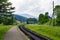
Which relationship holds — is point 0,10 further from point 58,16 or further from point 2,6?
point 58,16

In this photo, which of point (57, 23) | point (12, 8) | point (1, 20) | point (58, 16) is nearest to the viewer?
point (1, 20)

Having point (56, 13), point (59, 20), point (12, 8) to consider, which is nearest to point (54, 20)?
point (59, 20)

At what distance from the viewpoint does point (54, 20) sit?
277 ft

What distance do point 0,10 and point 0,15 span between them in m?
1.13

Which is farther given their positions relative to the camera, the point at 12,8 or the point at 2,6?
the point at 12,8

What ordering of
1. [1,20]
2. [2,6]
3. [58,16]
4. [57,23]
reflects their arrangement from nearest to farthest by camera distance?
[1,20], [2,6], [57,23], [58,16]

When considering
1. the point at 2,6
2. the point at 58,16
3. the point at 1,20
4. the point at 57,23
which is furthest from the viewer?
the point at 58,16

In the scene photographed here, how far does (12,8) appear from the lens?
212 feet

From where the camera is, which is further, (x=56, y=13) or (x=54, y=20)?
(x=56, y=13)

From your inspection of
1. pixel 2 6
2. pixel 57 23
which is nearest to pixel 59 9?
pixel 57 23

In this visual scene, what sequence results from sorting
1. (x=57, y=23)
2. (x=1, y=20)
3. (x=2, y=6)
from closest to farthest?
1. (x=1, y=20)
2. (x=2, y=6)
3. (x=57, y=23)

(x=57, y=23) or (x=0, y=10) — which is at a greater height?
(x=0, y=10)

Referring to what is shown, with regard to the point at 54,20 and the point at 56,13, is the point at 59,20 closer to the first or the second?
the point at 54,20

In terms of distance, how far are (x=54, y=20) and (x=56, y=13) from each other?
12.7m
